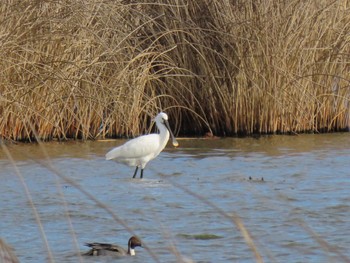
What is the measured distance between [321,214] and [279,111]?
470 cm

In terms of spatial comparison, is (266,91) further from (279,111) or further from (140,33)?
(140,33)

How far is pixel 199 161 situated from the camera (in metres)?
11.1

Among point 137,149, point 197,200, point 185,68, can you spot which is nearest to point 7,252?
point 197,200

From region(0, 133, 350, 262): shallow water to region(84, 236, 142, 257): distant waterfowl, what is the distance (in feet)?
0.21

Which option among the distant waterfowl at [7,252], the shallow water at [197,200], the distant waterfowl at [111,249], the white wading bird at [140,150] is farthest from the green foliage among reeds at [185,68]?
the distant waterfowl at [7,252]

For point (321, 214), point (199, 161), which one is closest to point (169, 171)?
point (199, 161)

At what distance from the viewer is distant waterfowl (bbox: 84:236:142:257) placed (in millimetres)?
6461

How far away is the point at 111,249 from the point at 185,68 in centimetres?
667

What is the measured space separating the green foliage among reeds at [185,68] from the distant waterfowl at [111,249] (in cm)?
475

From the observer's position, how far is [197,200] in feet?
29.0

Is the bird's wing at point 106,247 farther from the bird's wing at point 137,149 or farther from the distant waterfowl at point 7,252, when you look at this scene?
the bird's wing at point 137,149

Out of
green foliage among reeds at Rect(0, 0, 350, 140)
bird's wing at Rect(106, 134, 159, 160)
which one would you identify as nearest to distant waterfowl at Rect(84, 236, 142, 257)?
bird's wing at Rect(106, 134, 159, 160)

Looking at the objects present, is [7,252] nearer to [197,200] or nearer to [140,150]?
[197,200]

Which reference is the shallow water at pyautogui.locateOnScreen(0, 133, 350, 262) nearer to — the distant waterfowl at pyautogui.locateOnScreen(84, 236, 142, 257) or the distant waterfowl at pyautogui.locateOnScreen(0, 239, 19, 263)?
the distant waterfowl at pyautogui.locateOnScreen(84, 236, 142, 257)
